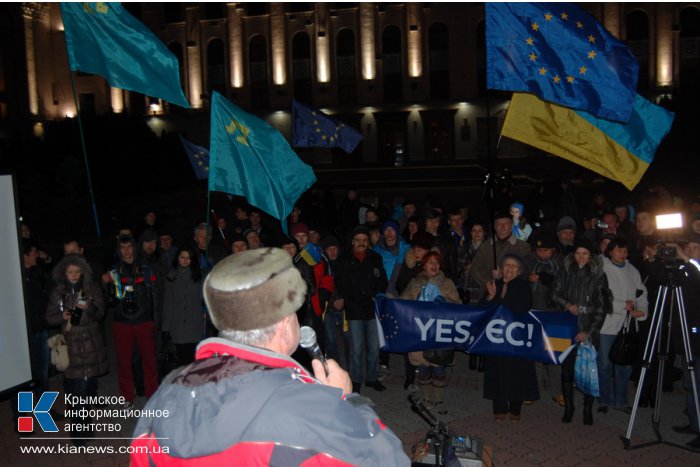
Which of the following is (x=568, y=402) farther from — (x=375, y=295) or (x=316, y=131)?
(x=316, y=131)

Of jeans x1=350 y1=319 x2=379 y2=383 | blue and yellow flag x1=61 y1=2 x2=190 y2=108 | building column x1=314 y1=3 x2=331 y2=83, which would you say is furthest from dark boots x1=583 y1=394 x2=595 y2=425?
building column x1=314 y1=3 x2=331 y2=83

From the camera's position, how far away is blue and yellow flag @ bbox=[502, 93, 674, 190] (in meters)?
6.47

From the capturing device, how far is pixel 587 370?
6.95 m

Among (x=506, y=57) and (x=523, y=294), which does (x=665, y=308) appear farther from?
(x=506, y=57)

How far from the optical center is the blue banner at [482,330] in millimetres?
7125

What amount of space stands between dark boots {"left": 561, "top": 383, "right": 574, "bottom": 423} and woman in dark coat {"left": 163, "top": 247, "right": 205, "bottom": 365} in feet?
15.1

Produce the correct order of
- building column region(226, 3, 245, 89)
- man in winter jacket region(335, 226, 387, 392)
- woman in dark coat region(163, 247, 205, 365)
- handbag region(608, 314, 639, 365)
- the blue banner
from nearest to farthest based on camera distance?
handbag region(608, 314, 639, 365) → the blue banner → woman in dark coat region(163, 247, 205, 365) → man in winter jacket region(335, 226, 387, 392) → building column region(226, 3, 245, 89)

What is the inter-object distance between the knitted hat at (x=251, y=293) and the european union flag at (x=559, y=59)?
4.70m

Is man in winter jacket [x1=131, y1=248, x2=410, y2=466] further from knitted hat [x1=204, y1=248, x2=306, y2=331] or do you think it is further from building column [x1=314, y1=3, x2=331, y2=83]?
building column [x1=314, y1=3, x2=331, y2=83]

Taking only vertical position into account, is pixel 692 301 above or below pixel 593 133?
below

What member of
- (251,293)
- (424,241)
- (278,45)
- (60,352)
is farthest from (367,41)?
(251,293)

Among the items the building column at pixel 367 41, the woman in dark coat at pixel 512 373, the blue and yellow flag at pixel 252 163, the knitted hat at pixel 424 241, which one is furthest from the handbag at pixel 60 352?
the building column at pixel 367 41

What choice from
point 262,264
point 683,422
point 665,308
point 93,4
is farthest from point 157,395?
point 683,422

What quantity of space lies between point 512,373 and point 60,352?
5132mm
